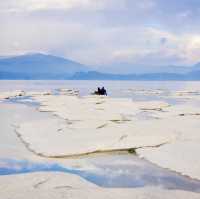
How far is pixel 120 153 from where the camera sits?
6.11 metres

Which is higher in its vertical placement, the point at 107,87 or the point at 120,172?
the point at 120,172

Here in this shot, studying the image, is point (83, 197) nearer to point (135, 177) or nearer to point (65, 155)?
point (135, 177)

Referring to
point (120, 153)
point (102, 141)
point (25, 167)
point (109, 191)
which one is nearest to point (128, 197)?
point (109, 191)

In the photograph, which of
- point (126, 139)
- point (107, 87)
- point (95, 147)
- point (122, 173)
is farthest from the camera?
point (107, 87)

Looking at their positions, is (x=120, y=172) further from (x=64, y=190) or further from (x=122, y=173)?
(x=64, y=190)

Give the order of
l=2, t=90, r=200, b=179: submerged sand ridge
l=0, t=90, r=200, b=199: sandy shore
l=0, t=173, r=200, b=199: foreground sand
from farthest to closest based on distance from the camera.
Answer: l=2, t=90, r=200, b=179: submerged sand ridge → l=0, t=90, r=200, b=199: sandy shore → l=0, t=173, r=200, b=199: foreground sand

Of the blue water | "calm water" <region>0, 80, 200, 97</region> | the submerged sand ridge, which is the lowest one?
"calm water" <region>0, 80, 200, 97</region>

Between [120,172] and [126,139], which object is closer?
[120,172]

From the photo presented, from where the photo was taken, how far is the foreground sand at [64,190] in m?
3.91

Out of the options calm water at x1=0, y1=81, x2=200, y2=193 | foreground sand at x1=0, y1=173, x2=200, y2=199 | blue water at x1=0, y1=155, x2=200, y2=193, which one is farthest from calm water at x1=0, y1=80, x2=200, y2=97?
foreground sand at x1=0, y1=173, x2=200, y2=199

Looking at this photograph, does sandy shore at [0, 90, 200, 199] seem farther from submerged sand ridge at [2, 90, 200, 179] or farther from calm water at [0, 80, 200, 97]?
calm water at [0, 80, 200, 97]

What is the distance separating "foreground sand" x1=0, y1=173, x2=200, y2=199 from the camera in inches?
154

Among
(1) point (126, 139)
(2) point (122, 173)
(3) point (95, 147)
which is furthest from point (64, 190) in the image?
(1) point (126, 139)

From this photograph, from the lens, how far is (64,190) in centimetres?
412
